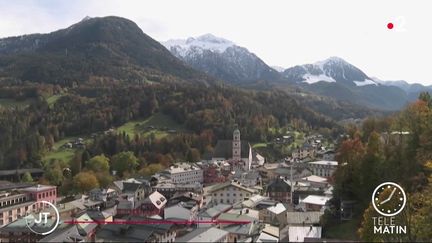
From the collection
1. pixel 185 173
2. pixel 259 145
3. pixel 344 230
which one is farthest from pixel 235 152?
pixel 344 230

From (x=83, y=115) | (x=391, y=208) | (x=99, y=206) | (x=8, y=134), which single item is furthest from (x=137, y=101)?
(x=391, y=208)

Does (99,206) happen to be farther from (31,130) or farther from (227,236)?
(31,130)

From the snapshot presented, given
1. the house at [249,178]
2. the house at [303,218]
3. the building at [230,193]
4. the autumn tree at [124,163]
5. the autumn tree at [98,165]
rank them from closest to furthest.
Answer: the house at [303,218] → the building at [230,193] → the house at [249,178] → the autumn tree at [98,165] → the autumn tree at [124,163]

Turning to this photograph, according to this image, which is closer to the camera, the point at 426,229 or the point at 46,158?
the point at 426,229

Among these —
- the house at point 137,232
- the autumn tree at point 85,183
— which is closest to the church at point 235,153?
the autumn tree at point 85,183

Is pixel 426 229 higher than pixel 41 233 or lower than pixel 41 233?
higher

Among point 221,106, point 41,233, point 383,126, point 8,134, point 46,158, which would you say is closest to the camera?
point 41,233

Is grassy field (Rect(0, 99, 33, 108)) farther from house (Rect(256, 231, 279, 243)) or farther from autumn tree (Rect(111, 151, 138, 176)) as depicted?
house (Rect(256, 231, 279, 243))

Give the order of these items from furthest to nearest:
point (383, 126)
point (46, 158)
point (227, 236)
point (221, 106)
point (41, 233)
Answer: point (221, 106)
point (46, 158)
point (383, 126)
point (41, 233)
point (227, 236)

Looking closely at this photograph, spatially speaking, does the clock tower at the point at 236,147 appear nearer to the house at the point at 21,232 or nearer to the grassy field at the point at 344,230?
the house at the point at 21,232
